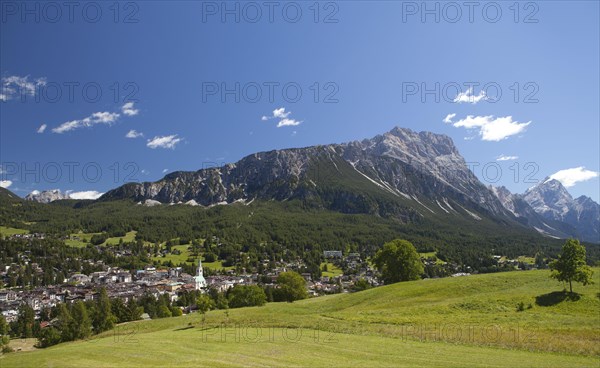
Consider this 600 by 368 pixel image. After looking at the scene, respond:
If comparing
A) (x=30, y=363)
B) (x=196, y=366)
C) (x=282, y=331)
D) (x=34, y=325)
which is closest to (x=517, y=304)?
(x=282, y=331)

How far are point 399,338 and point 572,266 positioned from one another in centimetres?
3465

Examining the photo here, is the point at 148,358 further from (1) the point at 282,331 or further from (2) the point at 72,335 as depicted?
(2) the point at 72,335

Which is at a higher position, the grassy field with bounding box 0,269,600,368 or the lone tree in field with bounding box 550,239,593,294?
the lone tree in field with bounding box 550,239,593,294

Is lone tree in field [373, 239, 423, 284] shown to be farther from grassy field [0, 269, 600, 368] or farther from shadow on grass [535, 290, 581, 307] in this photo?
shadow on grass [535, 290, 581, 307]

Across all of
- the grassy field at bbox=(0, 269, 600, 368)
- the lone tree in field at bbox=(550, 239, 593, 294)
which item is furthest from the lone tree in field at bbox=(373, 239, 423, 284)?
the lone tree in field at bbox=(550, 239, 593, 294)

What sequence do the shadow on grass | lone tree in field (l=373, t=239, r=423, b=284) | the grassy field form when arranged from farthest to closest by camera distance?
lone tree in field (l=373, t=239, r=423, b=284) → the shadow on grass → the grassy field

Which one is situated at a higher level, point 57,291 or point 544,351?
point 544,351

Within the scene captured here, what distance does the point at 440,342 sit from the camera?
33.8 metres

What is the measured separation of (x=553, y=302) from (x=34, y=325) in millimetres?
130204

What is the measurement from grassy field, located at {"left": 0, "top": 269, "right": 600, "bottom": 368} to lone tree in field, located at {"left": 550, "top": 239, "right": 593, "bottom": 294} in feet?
7.43

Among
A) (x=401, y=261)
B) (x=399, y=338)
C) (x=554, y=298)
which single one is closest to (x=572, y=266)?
(x=554, y=298)

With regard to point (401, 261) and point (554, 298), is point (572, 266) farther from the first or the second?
point (401, 261)

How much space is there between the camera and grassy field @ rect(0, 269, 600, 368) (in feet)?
87.5

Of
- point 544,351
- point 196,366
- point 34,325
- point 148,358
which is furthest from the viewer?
point 34,325
